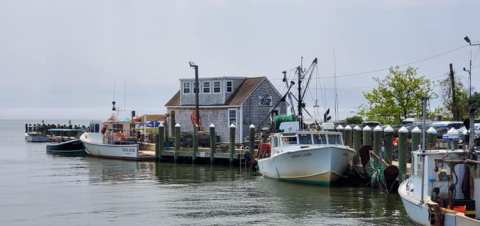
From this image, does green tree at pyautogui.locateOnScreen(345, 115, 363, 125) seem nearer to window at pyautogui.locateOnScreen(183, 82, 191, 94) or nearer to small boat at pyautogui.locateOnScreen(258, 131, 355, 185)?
window at pyautogui.locateOnScreen(183, 82, 191, 94)

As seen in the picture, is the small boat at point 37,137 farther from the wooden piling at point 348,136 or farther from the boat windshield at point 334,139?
the boat windshield at point 334,139

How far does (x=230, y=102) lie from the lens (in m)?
69.1

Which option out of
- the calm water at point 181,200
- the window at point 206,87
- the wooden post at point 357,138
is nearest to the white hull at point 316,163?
the calm water at point 181,200

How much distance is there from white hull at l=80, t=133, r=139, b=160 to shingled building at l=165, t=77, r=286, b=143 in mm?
5435

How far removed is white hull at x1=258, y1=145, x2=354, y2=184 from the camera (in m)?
43.7

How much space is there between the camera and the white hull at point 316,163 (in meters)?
43.7

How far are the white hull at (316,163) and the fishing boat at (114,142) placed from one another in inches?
929

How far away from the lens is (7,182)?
51000 mm

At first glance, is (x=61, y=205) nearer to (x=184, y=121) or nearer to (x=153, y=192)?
(x=153, y=192)

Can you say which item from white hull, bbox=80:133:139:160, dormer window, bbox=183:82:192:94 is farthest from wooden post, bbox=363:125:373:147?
dormer window, bbox=183:82:192:94

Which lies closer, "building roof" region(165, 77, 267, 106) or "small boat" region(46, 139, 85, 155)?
"building roof" region(165, 77, 267, 106)

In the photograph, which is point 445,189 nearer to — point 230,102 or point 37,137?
point 230,102

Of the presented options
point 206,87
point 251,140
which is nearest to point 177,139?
point 206,87

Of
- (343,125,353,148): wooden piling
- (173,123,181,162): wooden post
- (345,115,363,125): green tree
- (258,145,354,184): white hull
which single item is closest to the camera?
(258,145,354,184): white hull
